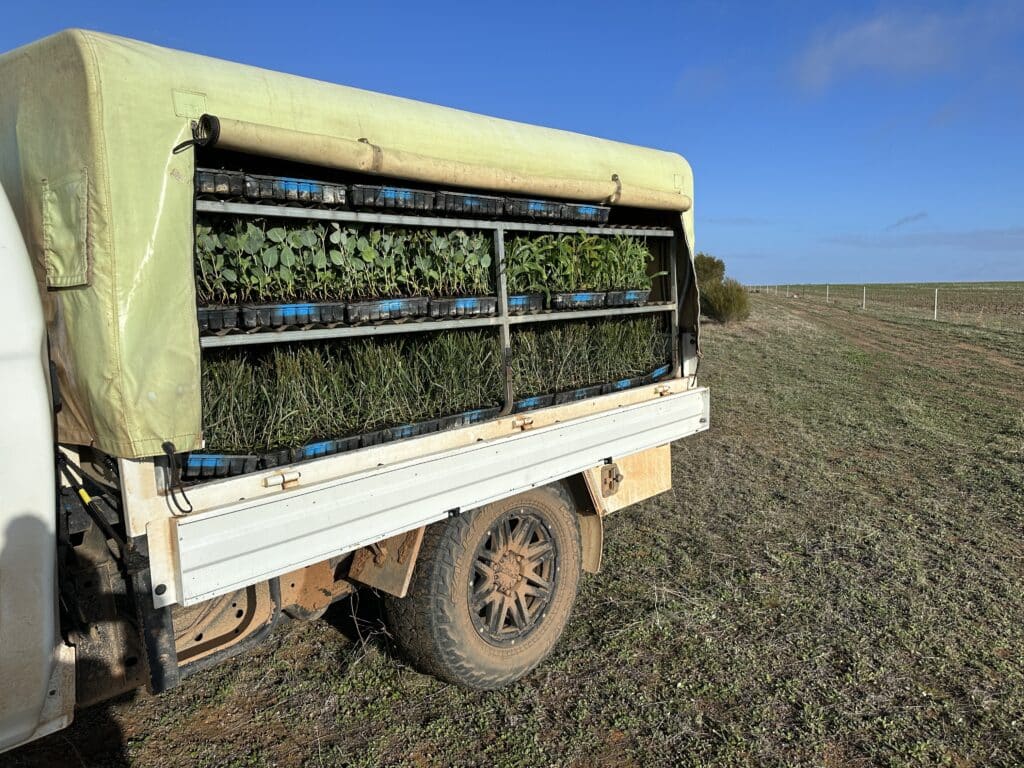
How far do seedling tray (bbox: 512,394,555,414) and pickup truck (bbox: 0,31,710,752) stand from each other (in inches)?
1.0

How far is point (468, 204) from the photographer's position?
314 cm

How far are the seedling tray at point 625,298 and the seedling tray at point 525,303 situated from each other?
1.68 feet

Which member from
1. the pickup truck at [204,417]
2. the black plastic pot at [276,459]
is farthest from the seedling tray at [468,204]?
the black plastic pot at [276,459]

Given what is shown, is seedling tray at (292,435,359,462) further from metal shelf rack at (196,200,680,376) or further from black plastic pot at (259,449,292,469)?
metal shelf rack at (196,200,680,376)

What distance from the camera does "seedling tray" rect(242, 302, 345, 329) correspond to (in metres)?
2.48

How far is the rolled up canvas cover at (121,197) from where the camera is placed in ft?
6.67

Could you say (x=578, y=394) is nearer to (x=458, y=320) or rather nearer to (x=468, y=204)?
(x=458, y=320)

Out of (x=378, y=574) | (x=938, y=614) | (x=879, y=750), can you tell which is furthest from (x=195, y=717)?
(x=938, y=614)

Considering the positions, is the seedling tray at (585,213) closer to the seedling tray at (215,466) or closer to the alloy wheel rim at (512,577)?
the alloy wheel rim at (512,577)

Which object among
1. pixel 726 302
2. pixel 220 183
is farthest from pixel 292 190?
pixel 726 302

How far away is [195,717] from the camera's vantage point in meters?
3.17

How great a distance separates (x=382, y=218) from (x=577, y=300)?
1276 mm

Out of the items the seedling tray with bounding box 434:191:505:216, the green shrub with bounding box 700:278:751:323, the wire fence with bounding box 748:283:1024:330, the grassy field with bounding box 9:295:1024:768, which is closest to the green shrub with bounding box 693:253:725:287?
the green shrub with bounding box 700:278:751:323

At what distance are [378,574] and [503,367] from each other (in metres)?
1.12
